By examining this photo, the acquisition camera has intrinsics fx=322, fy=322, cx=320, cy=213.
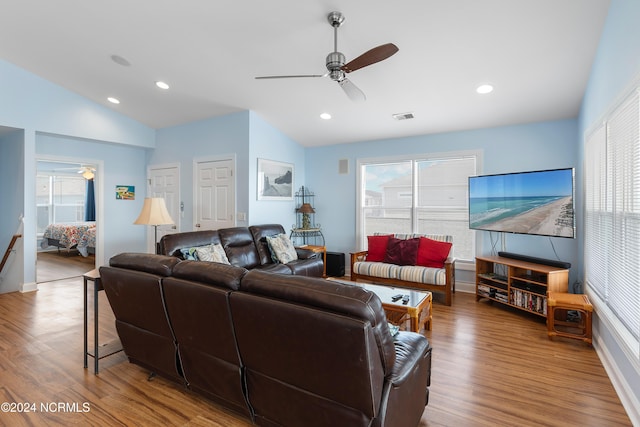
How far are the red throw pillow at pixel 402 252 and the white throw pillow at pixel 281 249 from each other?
1407 millimetres

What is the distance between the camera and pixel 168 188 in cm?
595

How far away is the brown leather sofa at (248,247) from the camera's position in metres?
3.70

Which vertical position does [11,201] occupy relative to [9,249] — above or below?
above

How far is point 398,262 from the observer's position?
467cm

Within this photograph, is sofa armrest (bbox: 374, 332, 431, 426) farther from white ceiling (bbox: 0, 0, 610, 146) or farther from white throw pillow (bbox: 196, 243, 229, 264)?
white ceiling (bbox: 0, 0, 610, 146)

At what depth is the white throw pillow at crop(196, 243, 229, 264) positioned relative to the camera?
11.5ft

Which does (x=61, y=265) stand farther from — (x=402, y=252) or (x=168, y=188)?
(x=402, y=252)

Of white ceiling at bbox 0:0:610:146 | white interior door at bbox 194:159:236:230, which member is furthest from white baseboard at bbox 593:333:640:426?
white interior door at bbox 194:159:236:230

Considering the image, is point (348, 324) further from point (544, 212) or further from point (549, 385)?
point (544, 212)

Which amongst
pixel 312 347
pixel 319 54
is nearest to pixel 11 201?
pixel 319 54

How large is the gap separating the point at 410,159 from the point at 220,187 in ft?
10.3

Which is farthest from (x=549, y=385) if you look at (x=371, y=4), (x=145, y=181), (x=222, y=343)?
(x=145, y=181)

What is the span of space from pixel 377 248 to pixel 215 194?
2.78 metres

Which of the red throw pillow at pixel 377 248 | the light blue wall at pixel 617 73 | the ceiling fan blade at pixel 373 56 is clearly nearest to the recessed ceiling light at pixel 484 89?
the light blue wall at pixel 617 73
